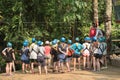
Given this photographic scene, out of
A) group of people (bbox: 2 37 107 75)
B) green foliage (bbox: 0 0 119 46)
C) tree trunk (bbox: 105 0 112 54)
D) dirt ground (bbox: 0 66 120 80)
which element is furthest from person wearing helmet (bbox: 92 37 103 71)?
green foliage (bbox: 0 0 119 46)

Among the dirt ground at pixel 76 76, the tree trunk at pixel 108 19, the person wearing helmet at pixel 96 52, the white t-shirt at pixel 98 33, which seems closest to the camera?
the dirt ground at pixel 76 76

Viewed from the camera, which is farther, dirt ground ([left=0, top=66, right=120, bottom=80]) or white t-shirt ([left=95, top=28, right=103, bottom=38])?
white t-shirt ([left=95, top=28, right=103, bottom=38])

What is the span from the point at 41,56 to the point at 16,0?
9168 millimetres

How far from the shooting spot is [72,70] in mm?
18516

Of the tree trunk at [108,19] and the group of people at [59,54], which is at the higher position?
the tree trunk at [108,19]

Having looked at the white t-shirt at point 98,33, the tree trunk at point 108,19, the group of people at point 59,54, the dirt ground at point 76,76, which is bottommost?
the dirt ground at point 76,76

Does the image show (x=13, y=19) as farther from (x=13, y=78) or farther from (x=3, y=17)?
(x=13, y=78)

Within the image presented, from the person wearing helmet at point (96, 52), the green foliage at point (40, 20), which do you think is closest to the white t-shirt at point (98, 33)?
the person wearing helmet at point (96, 52)

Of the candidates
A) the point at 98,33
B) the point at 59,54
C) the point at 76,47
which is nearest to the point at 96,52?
the point at 76,47

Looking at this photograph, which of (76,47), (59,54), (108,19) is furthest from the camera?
(108,19)

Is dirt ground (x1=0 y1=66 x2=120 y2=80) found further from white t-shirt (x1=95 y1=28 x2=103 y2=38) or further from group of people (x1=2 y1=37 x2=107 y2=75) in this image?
white t-shirt (x1=95 y1=28 x2=103 y2=38)

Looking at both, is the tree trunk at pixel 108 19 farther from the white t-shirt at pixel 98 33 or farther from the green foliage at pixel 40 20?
the green foliage at pixel 40 20

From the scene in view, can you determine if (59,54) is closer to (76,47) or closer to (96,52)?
(76,47)

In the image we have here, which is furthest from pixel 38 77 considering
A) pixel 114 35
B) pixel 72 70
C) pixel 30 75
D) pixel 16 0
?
pixel 114 35
